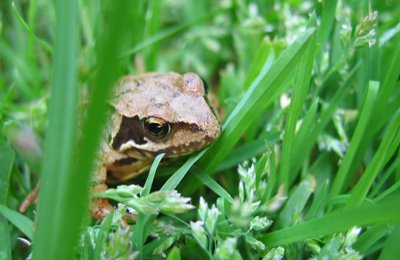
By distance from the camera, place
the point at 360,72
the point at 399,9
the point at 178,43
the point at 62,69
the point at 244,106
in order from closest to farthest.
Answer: the point at 62,69 → the point at 244,106 → the point at 360,72 → the point at 399,9 → the point at 178,43

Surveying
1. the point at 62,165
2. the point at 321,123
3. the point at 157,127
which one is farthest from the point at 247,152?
the point at 62,165

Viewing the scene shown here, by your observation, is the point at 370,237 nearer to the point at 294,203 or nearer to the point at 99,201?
the point at 294,203

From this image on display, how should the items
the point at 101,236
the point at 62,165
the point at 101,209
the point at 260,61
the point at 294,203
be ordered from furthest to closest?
1. the point at 260,61
2. the point at 101,209
3. the point at 294,203
4. the point at 101,236
5. the point at 62,165

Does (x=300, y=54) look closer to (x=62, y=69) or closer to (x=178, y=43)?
(x=62, y=69)

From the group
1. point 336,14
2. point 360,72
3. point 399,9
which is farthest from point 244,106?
point 399,9

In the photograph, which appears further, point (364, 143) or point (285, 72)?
point (364, 143)

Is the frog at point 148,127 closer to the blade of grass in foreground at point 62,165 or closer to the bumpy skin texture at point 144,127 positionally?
the bumpy skin texture at point 144,127

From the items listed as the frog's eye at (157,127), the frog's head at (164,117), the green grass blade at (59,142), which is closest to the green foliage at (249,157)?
the green grass blade at (59,142)

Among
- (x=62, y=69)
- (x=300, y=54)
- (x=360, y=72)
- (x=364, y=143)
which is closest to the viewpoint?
(x=62, y=69)
